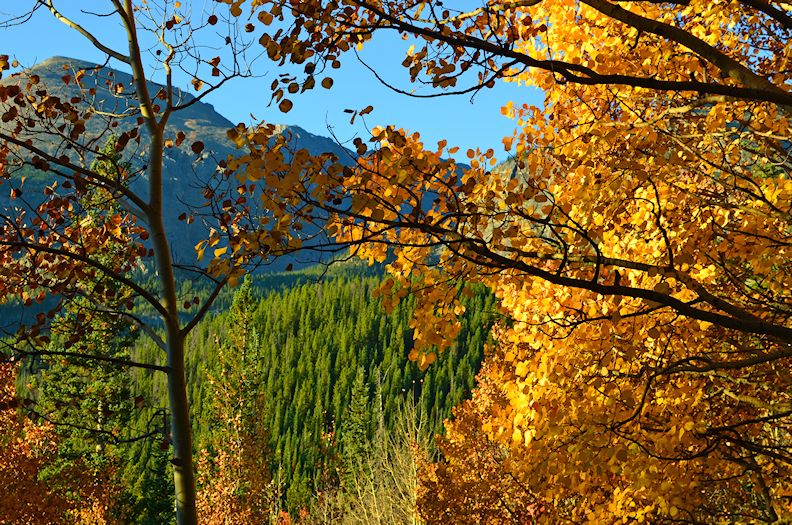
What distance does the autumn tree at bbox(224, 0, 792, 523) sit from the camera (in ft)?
11.1

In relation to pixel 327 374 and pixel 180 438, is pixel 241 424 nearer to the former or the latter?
pixel 180 438

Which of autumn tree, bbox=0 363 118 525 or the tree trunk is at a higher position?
autumn tree, bbox=0 363 118 525

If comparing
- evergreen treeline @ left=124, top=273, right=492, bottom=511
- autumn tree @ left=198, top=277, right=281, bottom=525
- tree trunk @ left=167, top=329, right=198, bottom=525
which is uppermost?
evergreen treeline @ left=124, top=273, right=492, bottom=511

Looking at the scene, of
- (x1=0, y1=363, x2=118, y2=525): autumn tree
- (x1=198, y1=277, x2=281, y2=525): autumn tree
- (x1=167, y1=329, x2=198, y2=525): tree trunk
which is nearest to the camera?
(x1=167, y1=329, x2=198, y2=525): tree trunk

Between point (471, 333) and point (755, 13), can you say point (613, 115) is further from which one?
point (471, 333)

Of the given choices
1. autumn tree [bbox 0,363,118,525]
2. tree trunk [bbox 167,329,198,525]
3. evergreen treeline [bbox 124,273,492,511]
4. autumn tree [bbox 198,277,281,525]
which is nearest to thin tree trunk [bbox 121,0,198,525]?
tree trunk [bbox 167,329,198,525]

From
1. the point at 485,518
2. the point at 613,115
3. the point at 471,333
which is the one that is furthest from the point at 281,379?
the point at 613,115

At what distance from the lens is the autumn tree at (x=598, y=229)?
3373mm

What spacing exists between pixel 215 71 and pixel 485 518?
1075cm

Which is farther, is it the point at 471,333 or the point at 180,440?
the point at 471,333

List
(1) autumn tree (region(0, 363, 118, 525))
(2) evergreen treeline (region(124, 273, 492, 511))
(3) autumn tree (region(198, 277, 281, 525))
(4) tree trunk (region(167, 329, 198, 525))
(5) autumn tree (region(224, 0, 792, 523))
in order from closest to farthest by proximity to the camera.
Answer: (5) autumn tree (region(224, 0, 792, 523)) → (4) tree trunk (region(167, 329, 198, 525)) → (1) autumn tree (region(0, 363, 118, 525)) → (3) autumn tree (region(198, 277, 281, 525)) → (2) evergreen treeline (region(124, 273, 492, 511))

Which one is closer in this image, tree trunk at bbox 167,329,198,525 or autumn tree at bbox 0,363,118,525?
tree trunk at bbox 167,329,198,525

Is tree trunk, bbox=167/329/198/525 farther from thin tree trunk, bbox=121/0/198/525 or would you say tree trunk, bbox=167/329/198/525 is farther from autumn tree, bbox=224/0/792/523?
autumn tree, bbox=224/0/792/523

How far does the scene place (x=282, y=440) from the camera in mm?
77250
